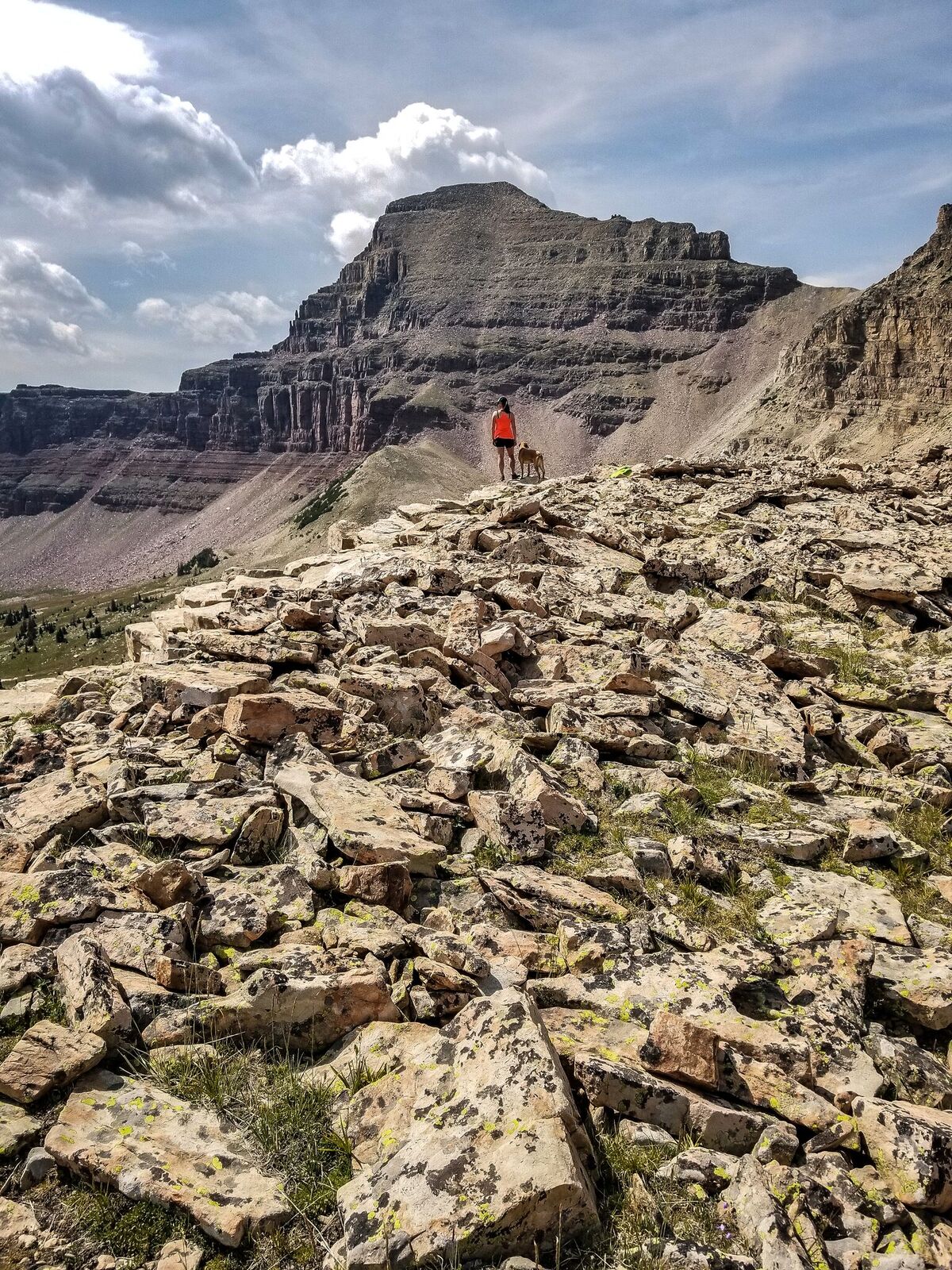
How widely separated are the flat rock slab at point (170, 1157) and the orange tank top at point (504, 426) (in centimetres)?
2344

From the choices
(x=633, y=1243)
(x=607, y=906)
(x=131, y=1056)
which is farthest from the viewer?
(x=607, y=906)

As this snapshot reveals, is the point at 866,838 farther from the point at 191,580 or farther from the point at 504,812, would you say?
the point at 191,580

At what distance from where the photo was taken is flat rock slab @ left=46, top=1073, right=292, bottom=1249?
3539mm

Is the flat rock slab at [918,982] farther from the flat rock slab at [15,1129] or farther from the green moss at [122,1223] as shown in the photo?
the flat rock slab at [15,1129]

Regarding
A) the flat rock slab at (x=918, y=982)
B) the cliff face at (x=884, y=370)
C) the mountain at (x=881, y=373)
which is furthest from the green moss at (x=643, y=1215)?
the cliff face at (x=884, y=370)

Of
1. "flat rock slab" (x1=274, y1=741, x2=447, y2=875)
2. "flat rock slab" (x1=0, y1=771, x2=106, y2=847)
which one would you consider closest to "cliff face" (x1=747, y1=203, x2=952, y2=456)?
"flat rock slab" (x1=274, y1=741, x2=447, y2=875)

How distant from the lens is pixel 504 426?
84.2 ft

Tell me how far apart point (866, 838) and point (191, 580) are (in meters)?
176

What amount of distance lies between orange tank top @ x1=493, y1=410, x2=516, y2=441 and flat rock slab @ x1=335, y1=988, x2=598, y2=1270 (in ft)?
75.9

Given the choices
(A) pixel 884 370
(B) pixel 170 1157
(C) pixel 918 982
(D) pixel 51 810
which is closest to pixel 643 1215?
(B) pixel 170 1157

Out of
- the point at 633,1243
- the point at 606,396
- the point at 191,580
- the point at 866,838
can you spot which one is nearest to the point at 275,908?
the point at 633,1243

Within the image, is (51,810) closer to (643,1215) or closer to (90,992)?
(90,992)

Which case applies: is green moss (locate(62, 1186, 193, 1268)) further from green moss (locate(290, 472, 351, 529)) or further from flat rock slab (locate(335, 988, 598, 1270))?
green moss (locate(290, 472, 351, 529))

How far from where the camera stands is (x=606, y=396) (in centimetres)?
19038
